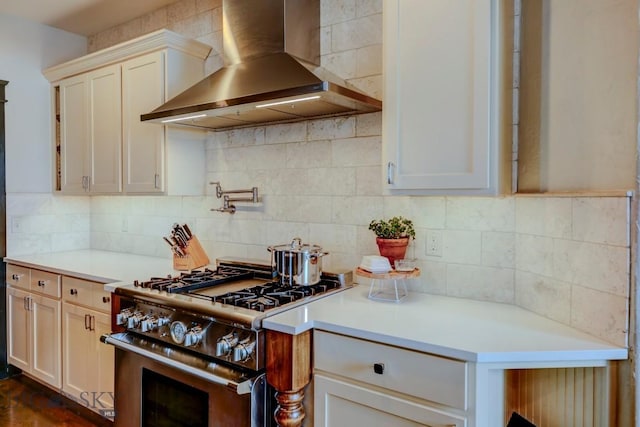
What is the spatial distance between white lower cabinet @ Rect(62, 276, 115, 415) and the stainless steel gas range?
35 centimetres

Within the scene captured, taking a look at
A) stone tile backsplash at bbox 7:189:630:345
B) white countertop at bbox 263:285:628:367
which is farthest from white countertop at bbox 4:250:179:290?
white countertop at bbox 263:285:628:367

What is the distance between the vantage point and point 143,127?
9.01ft

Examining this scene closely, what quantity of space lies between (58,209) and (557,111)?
3621 mm

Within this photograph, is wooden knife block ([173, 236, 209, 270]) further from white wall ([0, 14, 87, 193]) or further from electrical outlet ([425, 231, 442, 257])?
white wall ([0, 14, 87, 193])

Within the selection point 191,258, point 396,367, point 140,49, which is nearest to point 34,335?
point 191,258

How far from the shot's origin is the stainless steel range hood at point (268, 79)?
1840 millimetres

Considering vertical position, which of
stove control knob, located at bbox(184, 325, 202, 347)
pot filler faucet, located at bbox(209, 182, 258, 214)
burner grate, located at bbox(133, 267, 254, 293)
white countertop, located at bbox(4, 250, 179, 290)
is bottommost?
stove control knob, located at bbox(184, 325, 202, 347)

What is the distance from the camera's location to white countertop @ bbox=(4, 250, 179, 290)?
249cm

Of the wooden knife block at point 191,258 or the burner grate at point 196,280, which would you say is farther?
the wooden knife block at point 191,258

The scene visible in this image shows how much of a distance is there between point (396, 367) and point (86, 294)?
6.63ft

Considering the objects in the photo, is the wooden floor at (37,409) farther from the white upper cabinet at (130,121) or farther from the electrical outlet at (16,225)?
the white upper cabinet at (130,121)

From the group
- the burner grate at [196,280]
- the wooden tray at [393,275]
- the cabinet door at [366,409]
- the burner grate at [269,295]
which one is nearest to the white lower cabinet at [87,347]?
the burner grate at [196,280]

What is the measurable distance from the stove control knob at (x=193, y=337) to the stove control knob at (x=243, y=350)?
22 cm

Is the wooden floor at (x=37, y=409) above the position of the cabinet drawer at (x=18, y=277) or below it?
below
